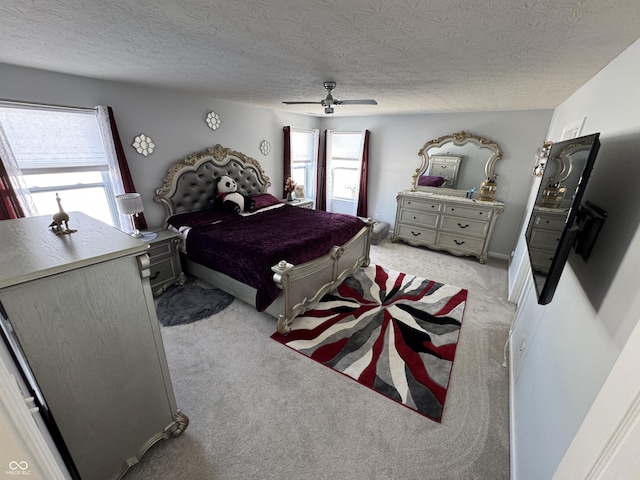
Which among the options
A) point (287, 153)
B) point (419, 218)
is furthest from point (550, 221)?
point (287, 153)

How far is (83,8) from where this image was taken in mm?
1150

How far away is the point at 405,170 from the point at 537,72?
2990mm

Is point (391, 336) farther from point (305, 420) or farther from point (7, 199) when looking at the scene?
point (7, 199)

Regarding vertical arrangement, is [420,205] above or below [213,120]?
below

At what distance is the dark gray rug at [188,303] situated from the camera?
267cm

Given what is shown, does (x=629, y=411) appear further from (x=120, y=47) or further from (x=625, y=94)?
(x=120, y=47)

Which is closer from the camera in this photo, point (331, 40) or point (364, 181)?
point (331, 40)

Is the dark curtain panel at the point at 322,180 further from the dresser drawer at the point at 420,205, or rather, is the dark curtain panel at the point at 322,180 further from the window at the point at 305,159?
the dresser drawer at the point at 420,205

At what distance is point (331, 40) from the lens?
145 cm

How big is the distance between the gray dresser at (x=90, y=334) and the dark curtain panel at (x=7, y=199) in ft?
3.88

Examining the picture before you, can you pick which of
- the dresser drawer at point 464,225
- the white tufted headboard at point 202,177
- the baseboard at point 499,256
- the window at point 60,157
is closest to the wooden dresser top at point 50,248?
the window at point 60,157

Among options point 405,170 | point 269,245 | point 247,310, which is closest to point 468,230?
point 405,170

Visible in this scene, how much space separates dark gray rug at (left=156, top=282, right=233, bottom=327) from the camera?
267cm

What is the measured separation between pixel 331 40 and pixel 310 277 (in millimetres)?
1935
